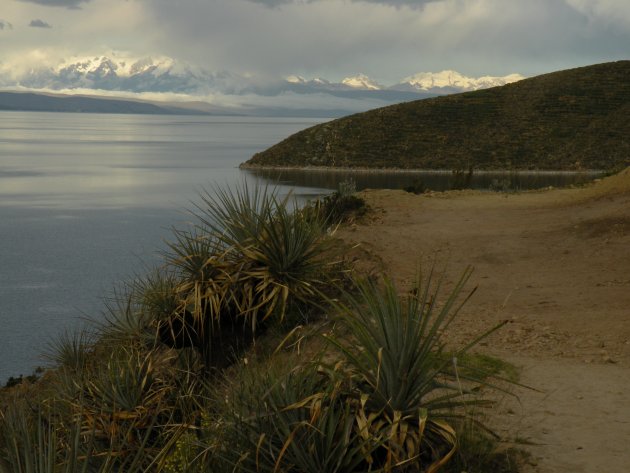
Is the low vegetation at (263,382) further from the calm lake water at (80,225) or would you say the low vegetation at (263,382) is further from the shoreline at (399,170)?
the shoreline at (399,170)

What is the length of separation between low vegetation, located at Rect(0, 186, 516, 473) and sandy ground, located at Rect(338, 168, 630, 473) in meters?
0.47

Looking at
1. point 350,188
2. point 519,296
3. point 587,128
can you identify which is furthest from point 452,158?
point 519,296

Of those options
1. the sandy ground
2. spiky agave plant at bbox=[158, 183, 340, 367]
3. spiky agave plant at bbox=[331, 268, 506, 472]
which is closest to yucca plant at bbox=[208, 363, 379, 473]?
spiky agave plant at bbox=[331, 268, 506, 472]

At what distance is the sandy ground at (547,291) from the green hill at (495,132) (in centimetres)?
3425

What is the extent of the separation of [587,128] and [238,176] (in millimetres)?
25205

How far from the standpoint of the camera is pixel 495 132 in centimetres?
6178

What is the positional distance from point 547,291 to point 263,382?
632 cm

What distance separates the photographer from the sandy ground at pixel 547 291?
631 centimetres

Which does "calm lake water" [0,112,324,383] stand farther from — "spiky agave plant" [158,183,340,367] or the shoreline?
the shoreline

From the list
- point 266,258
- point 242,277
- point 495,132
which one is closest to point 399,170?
point 495,132

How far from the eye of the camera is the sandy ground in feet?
20.7

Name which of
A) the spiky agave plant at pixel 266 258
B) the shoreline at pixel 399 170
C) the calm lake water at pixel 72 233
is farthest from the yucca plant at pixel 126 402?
the shoreline at pixel 399 170

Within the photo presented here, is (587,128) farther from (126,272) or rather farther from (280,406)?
(280,406)

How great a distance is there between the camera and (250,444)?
587cm
